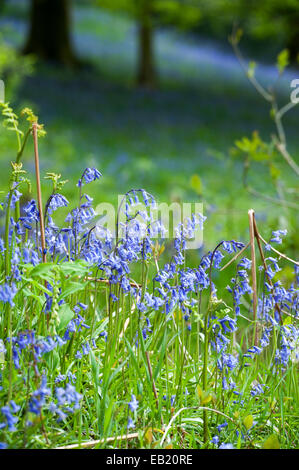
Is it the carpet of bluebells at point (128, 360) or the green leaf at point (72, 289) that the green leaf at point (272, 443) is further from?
the green leaf at point (72, 289)

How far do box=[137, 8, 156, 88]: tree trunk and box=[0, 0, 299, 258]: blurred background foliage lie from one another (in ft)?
0.09

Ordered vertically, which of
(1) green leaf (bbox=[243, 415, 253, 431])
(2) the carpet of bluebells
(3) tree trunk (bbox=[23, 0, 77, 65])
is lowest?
(1) green leaf (bbox=[243, 415, 253, 431])

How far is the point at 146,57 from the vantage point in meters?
17.3

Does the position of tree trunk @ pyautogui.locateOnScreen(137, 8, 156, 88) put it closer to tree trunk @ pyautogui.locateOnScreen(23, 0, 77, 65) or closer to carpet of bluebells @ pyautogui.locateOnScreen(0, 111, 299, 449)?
tree trunk @ pyautogui.locateOnScreen(23, 0, 77, 65)

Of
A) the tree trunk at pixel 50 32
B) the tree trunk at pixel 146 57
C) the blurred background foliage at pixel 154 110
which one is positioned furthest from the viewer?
the tree trunk at pixel 50 32

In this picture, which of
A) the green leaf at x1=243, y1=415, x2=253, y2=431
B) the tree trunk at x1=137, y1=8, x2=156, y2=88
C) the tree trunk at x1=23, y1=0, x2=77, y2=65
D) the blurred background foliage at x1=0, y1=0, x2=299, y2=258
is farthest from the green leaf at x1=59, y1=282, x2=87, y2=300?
the tree trunk at x1=23, y1=0, x2=77, y2=65

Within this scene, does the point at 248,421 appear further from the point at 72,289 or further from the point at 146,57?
the point at 146,57

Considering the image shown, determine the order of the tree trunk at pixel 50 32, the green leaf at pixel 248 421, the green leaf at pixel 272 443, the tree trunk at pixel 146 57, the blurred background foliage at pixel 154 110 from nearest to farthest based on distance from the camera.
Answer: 1. the green leaf at pixel 272 443
2. the green leaf at pixel 248 421
3. the blurred background foliage at pixel 154 110
4. the tree trunk at pixel 146 57
5. the tree trunk at pixel 50 32

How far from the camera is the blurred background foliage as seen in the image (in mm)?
8281

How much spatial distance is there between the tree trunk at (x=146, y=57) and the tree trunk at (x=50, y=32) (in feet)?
8.84

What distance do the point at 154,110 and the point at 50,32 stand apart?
225 inches

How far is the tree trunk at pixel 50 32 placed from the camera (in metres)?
18.4

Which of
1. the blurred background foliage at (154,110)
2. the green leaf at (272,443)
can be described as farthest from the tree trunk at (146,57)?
the green leaf at (272,443)

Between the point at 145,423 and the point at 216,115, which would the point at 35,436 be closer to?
the point at 145,423
